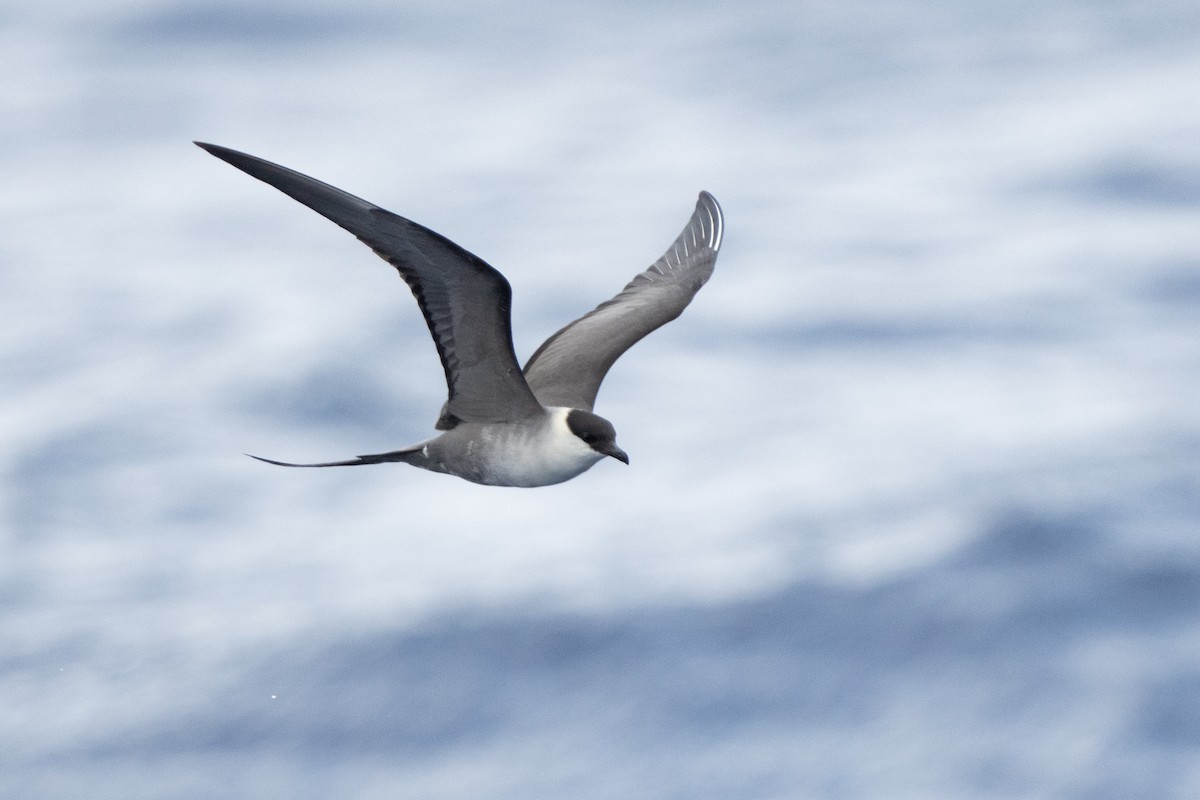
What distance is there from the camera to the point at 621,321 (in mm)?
10984

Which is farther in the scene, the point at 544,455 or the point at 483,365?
the point at 544,455

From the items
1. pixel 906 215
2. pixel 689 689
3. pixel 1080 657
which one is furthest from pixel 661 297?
pixel 906 215

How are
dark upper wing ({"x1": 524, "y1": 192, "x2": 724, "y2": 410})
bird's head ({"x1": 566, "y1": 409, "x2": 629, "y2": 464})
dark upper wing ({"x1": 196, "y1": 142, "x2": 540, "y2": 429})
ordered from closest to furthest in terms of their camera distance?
dark upper wing ({"x1": 196, "y1": 142, "x2": 540, "y2": 429}) < bird's head ({"x1": 566, "y1": 409, "x2": 629, "y2": 464}) < dark upper wing ({"x1": 524, "y1": 192, "x2": 724, "y2": 410})

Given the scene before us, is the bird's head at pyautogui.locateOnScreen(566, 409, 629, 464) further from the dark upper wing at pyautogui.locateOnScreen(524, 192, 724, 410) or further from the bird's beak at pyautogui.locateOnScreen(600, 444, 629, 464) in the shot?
the dark upper wing at pyautogui.locateOnScreen(524, 192, 724, 410)

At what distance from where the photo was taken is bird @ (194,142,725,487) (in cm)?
826

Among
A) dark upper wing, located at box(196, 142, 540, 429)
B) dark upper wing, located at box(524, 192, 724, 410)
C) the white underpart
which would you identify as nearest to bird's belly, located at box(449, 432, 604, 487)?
the white underpart

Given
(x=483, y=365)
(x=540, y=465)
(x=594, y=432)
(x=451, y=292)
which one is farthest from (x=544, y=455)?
(x=451, y=292)

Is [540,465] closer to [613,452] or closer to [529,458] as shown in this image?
[529,458]

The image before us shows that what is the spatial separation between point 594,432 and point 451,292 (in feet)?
3.41

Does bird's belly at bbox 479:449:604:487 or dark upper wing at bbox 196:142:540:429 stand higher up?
dark upper wing at bbox 196:142:540:429

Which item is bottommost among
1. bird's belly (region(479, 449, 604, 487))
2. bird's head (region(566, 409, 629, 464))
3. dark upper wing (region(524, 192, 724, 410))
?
bird's belly (region(479, 449, 604, 487))

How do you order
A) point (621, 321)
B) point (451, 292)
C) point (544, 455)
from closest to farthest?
Answer: point (451, 292)
point (544, 455)
point (621, 321)

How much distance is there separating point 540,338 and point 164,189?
21.1 ft

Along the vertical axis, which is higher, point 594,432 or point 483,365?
point 483,365
